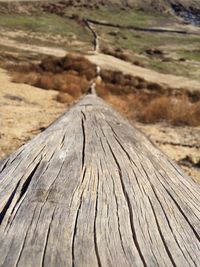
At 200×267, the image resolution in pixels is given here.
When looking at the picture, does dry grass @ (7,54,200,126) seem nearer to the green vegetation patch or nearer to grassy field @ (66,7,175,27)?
the green vegetation patch

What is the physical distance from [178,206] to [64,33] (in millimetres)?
35297

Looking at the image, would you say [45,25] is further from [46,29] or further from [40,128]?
[40,128]

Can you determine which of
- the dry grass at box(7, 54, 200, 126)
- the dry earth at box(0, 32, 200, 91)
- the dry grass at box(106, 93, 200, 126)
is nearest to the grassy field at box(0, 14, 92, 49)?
the dry earth at box(0, 32, 200, 91)

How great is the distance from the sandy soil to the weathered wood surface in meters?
4.12

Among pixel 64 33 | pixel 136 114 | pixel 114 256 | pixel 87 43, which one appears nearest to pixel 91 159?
pixel 114 256

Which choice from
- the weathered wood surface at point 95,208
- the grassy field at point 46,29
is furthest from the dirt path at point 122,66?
the weathered wood surface at point 95,208

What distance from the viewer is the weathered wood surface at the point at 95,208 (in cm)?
215

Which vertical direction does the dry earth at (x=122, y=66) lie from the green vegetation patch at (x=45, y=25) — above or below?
below

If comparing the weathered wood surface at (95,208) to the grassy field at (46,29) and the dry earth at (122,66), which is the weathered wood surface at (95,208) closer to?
the dry earth at (122,66)

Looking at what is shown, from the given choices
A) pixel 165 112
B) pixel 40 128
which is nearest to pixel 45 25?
pixel 165 112

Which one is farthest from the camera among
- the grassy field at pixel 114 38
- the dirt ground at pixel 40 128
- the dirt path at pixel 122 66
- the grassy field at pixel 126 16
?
the grassy field at pixel 126 16

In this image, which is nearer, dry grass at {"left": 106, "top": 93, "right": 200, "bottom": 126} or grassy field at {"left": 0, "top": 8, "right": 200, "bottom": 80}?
dry grass at {"left": 106, "top": 93, "right": 200, "bottom": 126}

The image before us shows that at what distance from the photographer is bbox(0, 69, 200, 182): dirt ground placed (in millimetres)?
8992

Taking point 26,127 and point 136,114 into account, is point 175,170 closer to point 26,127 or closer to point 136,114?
point 26,127
